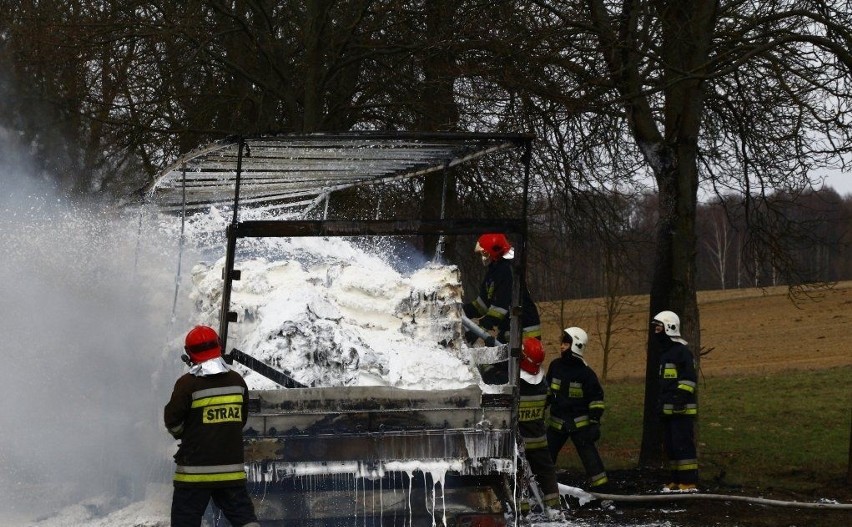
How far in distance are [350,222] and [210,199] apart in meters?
3.28

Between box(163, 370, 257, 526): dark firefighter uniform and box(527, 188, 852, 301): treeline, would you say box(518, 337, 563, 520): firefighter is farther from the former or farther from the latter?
box(527, 188, 852, 301): treeline

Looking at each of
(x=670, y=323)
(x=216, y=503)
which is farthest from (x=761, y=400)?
(x=216, y=503)

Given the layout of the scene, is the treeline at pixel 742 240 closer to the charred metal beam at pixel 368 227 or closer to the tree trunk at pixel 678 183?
the tree trunk at pixel 678 183

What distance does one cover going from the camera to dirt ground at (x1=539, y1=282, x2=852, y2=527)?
317 inches

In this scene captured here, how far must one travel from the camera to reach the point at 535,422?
8.41m

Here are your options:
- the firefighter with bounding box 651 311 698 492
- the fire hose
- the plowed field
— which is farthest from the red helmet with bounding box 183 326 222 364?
the plowed field

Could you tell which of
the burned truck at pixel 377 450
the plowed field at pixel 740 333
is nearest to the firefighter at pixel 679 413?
the burned truck at pixel 377 450

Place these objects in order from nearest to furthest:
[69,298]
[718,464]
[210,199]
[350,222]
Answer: [350,222] < [210,199] < [69,298] < [718,464]

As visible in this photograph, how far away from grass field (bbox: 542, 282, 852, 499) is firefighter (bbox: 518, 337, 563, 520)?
213 cm

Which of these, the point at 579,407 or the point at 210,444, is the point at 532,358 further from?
the point at 210,444

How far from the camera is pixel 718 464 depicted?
1172cm

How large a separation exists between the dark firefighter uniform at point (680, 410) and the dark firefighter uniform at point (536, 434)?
121cm

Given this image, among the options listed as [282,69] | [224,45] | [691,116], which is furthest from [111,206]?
[691,116]

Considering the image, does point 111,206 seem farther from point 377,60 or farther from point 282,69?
point 377,60
